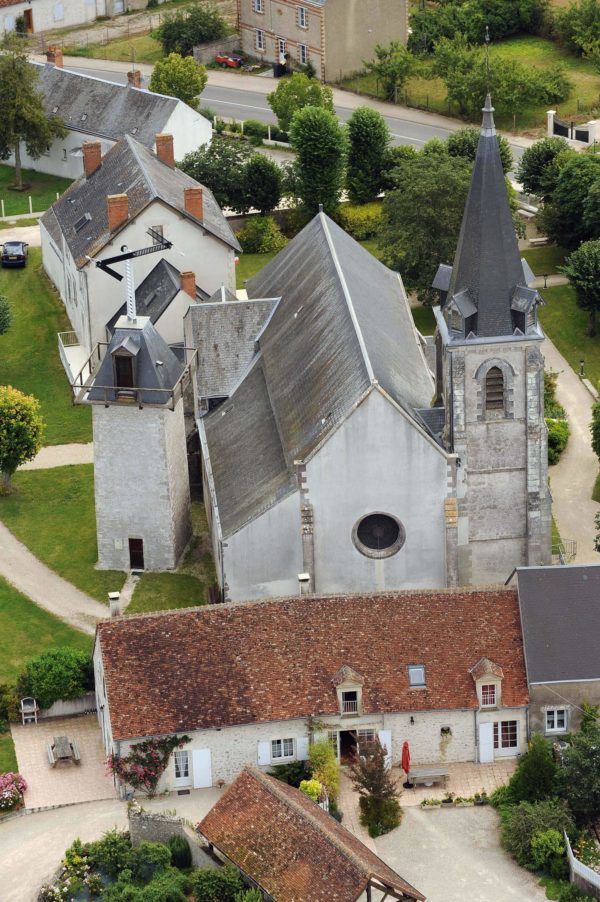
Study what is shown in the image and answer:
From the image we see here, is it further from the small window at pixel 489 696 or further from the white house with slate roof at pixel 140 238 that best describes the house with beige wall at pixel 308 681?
the white house with slate roof at pixel 140 238

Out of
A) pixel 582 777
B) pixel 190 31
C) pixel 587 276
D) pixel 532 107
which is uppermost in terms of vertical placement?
pixel 190 31

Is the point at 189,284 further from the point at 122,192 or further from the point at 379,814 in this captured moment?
the point at 379,814

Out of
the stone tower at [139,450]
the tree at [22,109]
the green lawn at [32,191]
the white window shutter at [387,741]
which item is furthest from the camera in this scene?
the green lawn at [32,191]

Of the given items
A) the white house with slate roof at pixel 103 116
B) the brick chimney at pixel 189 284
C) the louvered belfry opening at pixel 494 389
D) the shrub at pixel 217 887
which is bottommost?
the shrub at pixel 217 887

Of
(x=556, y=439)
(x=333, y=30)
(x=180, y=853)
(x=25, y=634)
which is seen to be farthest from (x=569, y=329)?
(x=180, y=853)

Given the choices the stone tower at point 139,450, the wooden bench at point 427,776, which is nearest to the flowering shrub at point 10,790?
the wooden bench at point 427,776

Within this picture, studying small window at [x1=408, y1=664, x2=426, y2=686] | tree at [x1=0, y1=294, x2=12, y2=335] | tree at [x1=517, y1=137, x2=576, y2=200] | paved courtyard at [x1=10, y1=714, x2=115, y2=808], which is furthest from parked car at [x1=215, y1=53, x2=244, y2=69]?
small window at [x1=408, y1=664, x2=426, y2=686]

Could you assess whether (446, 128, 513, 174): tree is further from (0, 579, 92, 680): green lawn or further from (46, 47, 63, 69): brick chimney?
(0, 579, 92, 680): green lawn
